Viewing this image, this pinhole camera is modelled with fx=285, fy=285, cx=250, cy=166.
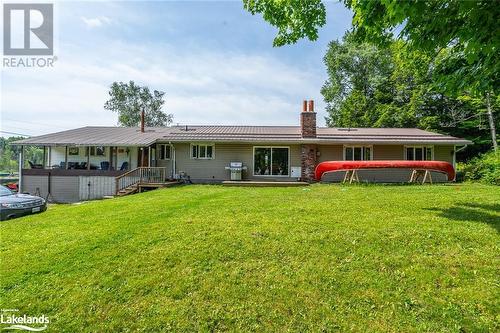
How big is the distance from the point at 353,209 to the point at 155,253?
A: 194 inches

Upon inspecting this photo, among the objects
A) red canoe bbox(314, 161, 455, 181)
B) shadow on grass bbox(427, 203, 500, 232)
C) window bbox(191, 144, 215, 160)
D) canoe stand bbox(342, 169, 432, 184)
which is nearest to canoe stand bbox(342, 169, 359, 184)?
canoe stand bbox(342, 169, 432, 184)

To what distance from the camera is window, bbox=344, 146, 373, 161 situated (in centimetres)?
1559

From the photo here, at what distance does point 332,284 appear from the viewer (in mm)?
3791

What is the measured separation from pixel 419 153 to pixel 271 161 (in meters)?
8.08

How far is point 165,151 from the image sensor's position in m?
16.6

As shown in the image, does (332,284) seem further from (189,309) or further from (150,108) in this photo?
(150,108)

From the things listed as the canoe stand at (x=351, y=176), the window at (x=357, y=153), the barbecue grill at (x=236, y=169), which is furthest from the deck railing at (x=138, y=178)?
the window at (x=357, y=153)

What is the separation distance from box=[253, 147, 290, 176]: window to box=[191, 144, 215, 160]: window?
2.48 meters

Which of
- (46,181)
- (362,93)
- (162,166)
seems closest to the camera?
(46,181)

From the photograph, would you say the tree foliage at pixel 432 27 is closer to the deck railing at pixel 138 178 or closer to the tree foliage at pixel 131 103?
the deck railing at pixel 138 178

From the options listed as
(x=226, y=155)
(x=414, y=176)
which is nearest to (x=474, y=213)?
(x=414, y=176)

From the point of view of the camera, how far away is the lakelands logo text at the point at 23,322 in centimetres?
326

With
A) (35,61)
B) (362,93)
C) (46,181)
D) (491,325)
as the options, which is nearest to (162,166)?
(46,181)

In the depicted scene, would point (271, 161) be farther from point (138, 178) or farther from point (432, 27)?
point (432, 27)
